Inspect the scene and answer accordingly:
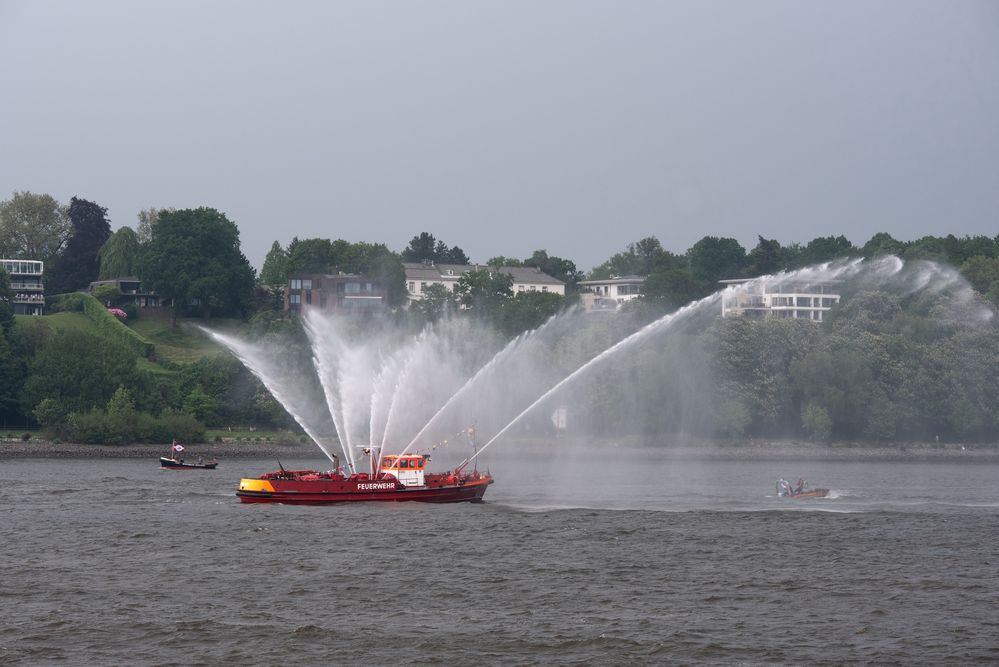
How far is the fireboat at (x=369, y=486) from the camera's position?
71688mm

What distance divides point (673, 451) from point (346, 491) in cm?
6773

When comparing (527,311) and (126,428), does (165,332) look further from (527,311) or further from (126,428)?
(527,311)

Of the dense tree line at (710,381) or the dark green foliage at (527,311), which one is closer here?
the dense tree line at (710,381)

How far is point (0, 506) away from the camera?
73.1m

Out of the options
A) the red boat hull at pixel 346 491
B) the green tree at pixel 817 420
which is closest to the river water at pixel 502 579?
the red boat hull at pixel 346 491

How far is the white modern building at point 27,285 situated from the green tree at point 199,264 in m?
16.9

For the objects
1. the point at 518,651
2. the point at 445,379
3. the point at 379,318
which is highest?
the point at 379,318

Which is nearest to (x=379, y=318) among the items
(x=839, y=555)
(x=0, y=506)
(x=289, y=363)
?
(x=289, y=363)

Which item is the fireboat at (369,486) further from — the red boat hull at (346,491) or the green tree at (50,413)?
the green tree at (50,413)

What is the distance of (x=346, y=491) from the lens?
235 ft

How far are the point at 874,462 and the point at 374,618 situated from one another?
342 ft

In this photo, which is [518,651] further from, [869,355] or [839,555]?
[869,355]

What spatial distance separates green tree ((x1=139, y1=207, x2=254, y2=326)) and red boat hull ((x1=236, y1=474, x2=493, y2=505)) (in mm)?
112835

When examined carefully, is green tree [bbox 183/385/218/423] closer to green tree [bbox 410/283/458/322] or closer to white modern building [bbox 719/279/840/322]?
green tree [bbox 410/283/458/322]
